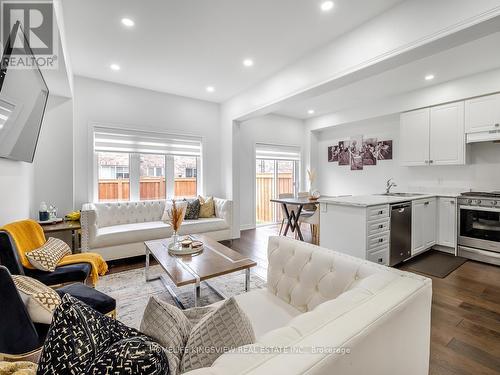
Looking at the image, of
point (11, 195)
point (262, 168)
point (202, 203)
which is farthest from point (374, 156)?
point (11, 195)

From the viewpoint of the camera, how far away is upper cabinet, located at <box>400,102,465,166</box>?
3896 mm

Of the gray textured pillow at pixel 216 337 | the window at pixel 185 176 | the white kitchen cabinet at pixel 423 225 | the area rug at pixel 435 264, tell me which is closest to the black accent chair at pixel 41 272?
the gray textured pillow at pixel 216 337

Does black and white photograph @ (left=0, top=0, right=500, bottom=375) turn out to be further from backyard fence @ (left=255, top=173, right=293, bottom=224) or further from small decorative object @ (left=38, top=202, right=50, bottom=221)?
backyard fence @ (left=255, top=173, right=293, bottom=224)

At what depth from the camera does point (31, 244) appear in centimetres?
213

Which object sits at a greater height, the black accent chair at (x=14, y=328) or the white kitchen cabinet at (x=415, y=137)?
the white kitchen cabinet at (x=415, y=137)

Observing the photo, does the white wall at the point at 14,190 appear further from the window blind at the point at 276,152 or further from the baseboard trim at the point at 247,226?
the window blind at the point at 276,152

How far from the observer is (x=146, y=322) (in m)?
0.86

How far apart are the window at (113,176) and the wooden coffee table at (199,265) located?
196 cm

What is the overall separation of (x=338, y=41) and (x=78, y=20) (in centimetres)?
288

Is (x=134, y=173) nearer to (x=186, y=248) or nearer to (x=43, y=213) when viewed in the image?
(x=43, y=213)

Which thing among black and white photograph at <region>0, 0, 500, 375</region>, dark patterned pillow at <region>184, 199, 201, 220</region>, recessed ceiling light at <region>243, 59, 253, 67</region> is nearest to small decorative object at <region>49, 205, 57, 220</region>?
black and white photograph at <region>0, 0, 500, 375</region>

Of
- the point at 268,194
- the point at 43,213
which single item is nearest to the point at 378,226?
the point at 268,194

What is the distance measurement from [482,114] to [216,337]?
4893 mm

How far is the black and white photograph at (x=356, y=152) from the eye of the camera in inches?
229
